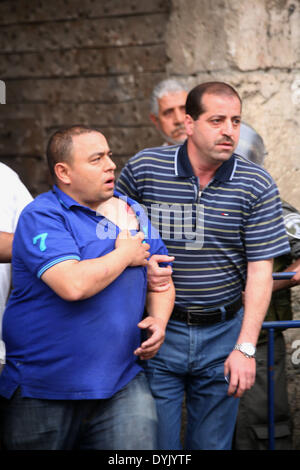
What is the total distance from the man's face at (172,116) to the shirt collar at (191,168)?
1319mm

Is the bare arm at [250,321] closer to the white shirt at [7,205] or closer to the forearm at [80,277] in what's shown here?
the forearm at [80,277]

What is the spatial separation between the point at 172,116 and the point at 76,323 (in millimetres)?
2189

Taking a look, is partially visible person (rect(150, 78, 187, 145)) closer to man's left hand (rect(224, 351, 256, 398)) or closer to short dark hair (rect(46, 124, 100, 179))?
short dark hair (rect(46, 124, 100, 179))

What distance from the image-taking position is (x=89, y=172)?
2117 millimetres

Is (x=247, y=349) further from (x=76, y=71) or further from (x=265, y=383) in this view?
(x=76, y=71)

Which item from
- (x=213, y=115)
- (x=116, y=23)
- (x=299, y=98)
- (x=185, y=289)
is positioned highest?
(x=116, y=23)

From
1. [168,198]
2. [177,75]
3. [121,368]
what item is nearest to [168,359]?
[121,368]

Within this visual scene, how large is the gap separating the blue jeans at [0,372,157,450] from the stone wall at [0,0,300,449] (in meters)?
1.68

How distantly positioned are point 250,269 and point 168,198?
412 millimetres

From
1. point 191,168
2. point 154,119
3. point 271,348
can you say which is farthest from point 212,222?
point 154,119

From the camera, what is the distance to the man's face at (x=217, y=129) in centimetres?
245

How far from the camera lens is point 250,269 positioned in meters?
2.42

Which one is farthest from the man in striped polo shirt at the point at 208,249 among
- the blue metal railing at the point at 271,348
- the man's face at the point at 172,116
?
the man's face at the point at 172,116

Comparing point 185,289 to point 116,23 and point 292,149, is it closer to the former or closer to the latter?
point 292,149
